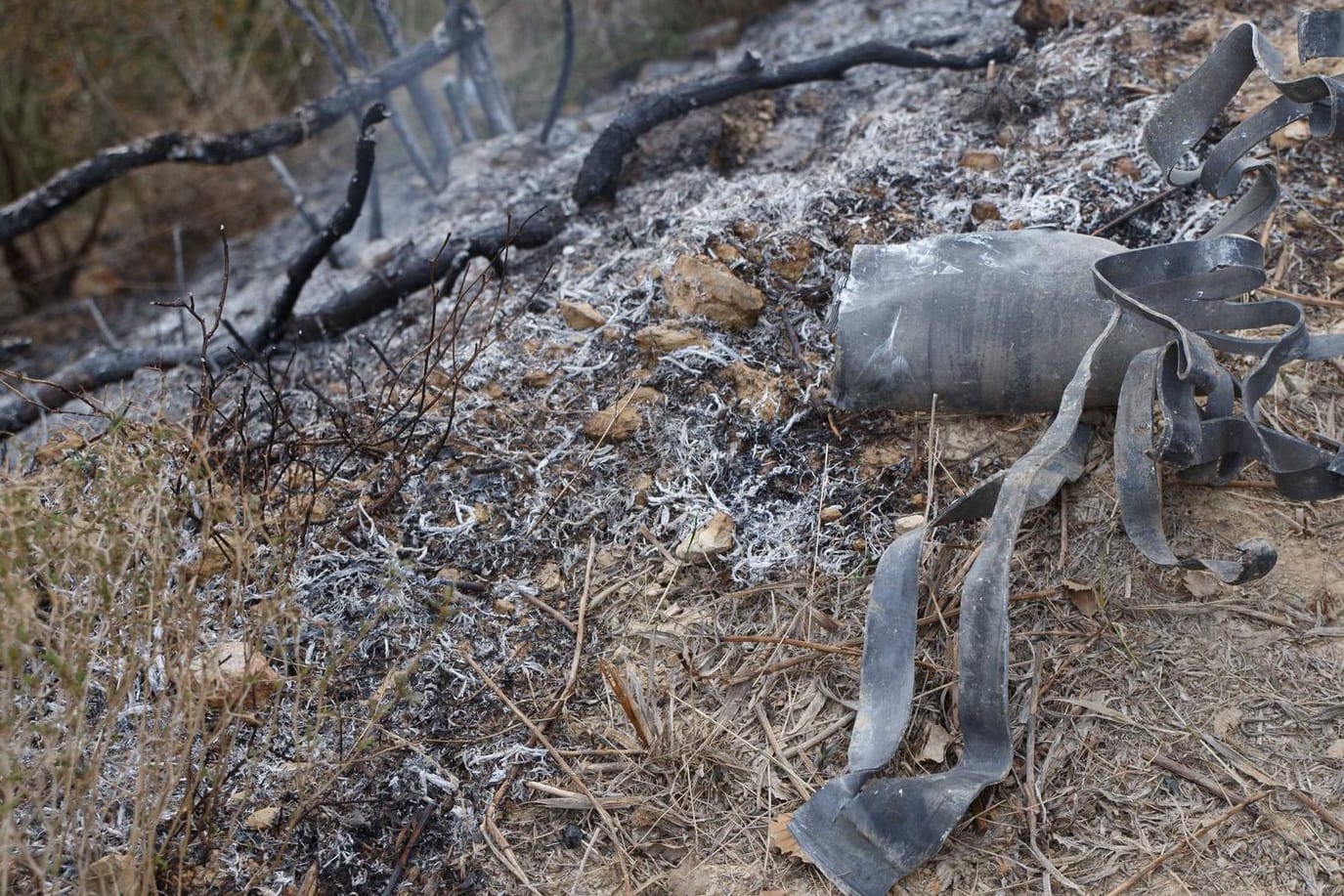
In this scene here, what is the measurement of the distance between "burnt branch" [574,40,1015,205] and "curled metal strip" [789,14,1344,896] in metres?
1.33

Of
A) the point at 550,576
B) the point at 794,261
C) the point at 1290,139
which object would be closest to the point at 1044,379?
the point at 794,261

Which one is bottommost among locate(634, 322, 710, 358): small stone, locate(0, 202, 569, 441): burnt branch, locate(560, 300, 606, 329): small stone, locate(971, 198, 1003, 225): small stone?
locate(971, 198, 1003, 225): small stone

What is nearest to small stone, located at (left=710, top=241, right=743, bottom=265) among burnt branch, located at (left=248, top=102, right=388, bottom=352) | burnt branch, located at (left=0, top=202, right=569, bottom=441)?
burnt branch, located at (left=0, top=202, right=569, bottom=441)

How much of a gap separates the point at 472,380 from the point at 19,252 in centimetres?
431

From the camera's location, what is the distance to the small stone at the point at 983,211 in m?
2.99

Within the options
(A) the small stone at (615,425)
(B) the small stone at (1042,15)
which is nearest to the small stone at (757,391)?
(A) the small stone at (615,425)

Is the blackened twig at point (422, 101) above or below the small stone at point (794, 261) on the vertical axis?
above

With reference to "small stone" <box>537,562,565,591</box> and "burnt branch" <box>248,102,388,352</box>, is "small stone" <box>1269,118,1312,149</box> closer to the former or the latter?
"small stone" <box>537,562,565,591</box>

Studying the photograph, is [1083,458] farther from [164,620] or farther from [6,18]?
[6,18]

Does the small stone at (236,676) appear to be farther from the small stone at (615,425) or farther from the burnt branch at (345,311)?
the burnt branch at (345,311)

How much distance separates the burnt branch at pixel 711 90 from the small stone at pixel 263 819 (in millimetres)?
2248

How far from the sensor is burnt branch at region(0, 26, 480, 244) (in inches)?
157

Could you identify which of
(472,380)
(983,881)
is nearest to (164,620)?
(472,380)

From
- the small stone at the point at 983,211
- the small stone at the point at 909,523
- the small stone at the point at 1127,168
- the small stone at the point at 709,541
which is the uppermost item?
the small stone at the point at 983,211
